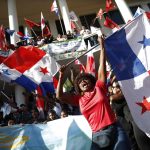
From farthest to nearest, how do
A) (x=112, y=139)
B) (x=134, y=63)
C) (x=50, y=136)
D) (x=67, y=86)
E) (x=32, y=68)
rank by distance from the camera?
(x=67, y=86) → (x=32, y=68) → (x=134, y=63) → (x=50, y=136) → (x=112, y=139)

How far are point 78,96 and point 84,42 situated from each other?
10804 mm

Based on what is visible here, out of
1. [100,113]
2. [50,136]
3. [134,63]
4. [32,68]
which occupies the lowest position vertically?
[50,136]

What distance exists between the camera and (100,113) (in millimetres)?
3289

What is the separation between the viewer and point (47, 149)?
3.87 m

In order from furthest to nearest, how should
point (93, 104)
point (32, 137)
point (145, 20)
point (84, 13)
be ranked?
1. point (84, 13)
2. point (145, 20)
3. point (32, 137)
4. point (93, 104)

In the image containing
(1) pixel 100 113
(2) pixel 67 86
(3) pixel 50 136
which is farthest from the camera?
(2) pixel 67 86

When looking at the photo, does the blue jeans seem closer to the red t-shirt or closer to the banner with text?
the red t-shirt

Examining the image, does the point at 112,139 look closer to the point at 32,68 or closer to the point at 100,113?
the point at 100,113

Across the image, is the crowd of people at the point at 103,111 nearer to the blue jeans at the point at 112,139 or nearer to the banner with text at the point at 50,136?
the blue jeans at the point at 112,139

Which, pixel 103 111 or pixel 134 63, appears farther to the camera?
pixel 134 63

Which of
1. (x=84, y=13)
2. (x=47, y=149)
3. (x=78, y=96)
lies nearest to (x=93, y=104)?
(x=78, y=96)

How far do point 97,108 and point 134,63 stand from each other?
1.45 meters

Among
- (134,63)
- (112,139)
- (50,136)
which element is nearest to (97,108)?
(112,139)

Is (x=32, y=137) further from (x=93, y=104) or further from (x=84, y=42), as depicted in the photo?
(x=84, y=42)
